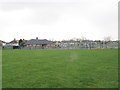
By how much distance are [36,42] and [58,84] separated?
261ft

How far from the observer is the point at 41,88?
5.84 m

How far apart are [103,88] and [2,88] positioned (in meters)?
4.51

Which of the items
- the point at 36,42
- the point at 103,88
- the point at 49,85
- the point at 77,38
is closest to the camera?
the point at 103,88

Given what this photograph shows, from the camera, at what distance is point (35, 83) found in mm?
6527

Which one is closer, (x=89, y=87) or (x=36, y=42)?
(x=89, y=87)

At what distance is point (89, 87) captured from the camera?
5.87m

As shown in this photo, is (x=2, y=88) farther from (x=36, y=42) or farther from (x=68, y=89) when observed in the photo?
(x=36, y=42)

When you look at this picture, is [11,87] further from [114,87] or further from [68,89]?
[114,87]

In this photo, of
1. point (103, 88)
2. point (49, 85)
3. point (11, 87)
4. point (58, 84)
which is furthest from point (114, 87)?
point (11, 87)

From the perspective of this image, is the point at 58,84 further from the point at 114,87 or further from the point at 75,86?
the point at 114,87

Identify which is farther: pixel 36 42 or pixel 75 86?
pixel 36 42

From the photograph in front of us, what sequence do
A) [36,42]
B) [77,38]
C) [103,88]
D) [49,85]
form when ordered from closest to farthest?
[103,88] < [49,85] < [36,42] < [77,38]

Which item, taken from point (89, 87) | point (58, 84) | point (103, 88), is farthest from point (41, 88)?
point (103, 88)

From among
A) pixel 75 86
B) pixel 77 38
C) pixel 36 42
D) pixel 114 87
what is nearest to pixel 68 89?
A: pixel 75 86
